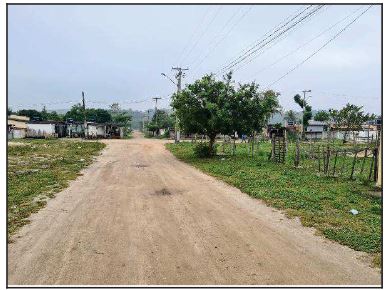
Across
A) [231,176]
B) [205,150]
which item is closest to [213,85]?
[205,150]

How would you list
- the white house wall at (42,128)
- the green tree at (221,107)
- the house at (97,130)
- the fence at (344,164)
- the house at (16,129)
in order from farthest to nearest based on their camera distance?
the house at (97,130) → the white house wall at (42,128) → the house at (16,129) → the green tree at (221,107) → the fence at (344,164)

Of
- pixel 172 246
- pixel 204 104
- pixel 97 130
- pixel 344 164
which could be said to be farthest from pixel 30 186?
pixel 97 130

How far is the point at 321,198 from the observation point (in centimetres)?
1154

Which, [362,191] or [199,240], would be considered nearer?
[199,240]

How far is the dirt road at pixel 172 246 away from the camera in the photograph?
5723 mm

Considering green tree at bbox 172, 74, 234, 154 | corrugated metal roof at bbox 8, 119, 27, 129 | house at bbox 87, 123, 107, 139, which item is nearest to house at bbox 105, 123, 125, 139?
house at bbox 87, 123, 107, 139

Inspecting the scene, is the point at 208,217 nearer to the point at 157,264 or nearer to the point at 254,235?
the point at 254,235

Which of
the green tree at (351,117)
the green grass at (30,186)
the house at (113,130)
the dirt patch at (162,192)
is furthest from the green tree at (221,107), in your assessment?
the house at (113,130)

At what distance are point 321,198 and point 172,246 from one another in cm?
635

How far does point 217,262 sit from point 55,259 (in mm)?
2850

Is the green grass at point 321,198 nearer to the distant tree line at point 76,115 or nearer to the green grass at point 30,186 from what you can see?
the green grass at point 30,186

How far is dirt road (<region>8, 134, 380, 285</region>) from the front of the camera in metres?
5.72

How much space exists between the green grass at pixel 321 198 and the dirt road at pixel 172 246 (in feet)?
1.56

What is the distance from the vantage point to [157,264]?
6.15 meters
